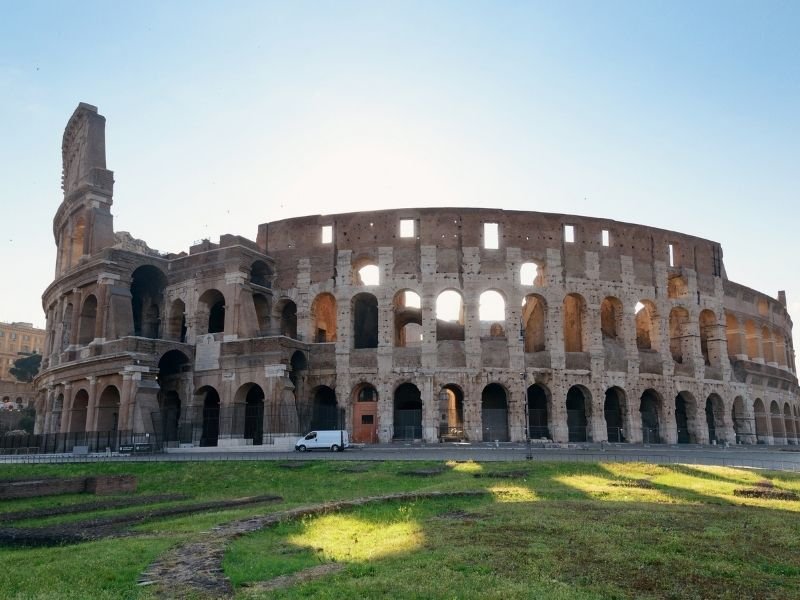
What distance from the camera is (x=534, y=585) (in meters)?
6.87

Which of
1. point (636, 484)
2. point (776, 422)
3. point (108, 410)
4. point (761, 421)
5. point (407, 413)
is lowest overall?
point (636, 484)

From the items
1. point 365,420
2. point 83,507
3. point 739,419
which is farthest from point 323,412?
point 739,419

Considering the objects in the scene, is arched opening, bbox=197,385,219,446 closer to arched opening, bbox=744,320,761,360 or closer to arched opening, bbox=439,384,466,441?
arched opening, bbox=439,384,466,441

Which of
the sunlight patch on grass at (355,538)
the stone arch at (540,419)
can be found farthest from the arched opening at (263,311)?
the sunlight patch on grass at (355,538)

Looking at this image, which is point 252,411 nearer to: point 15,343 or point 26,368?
point 26,368

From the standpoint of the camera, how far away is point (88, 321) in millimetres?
39438

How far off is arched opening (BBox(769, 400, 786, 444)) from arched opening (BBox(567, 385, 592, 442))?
55.7 ft

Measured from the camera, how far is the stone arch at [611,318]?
39622 mm

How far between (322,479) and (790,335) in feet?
157

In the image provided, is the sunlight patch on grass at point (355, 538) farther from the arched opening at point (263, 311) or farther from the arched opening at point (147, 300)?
the arched opening at point (147, 300)

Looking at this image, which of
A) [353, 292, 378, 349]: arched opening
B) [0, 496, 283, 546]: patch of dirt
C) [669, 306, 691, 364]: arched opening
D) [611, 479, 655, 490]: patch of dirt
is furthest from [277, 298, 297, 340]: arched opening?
[611, 479, 655, 490]: patch of dirt

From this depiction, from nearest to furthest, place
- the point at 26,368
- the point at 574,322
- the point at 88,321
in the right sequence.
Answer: the point at 88,321, the point at 574,322, the point at 26,368

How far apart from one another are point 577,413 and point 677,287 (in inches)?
451

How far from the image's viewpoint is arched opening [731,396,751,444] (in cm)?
4325
